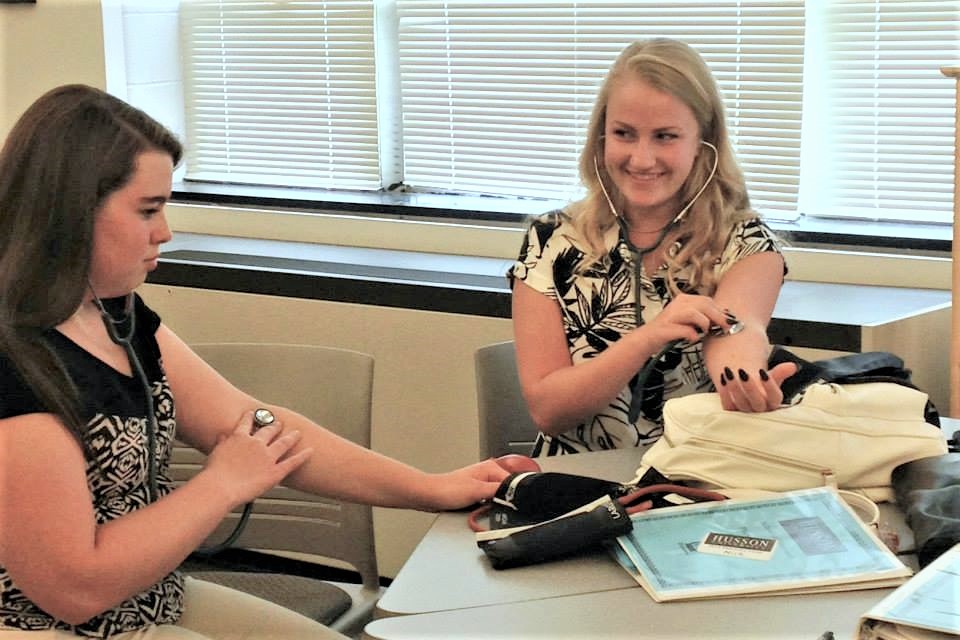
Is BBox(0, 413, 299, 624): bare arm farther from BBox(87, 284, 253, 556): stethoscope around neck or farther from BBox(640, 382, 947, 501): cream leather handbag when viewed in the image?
BBox(640, 382, 947, 501): cream leather handbag

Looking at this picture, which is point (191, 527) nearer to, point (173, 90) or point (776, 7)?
point (776, 7)

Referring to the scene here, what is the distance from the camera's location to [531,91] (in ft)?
10.2

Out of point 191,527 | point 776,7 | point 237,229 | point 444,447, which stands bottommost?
point 444,447

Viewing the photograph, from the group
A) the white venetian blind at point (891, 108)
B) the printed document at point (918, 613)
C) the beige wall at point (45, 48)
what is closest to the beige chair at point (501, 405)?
the white venetian blind at point (891, 108)

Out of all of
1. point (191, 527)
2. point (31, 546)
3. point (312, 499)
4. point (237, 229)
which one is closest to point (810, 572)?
point (191, 527)

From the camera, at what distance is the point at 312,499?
2158 millimetres

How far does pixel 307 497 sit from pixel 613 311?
2.10 feet

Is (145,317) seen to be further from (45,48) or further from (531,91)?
(45,48)

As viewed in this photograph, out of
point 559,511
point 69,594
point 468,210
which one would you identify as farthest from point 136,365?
point 468,210

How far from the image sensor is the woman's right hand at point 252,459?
162 cm

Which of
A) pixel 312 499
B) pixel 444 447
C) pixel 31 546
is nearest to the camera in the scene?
pixel 31 546

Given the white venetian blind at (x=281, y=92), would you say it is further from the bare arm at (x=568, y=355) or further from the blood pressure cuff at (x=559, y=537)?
the blood pressure cuff at (x=559, y=537)

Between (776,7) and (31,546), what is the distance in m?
2.05

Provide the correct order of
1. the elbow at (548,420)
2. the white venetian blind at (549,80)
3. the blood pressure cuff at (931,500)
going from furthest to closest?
the white venetian blind at (549,80)
the elbow at (548,420)
the blood pressure cuff at (931,500)
